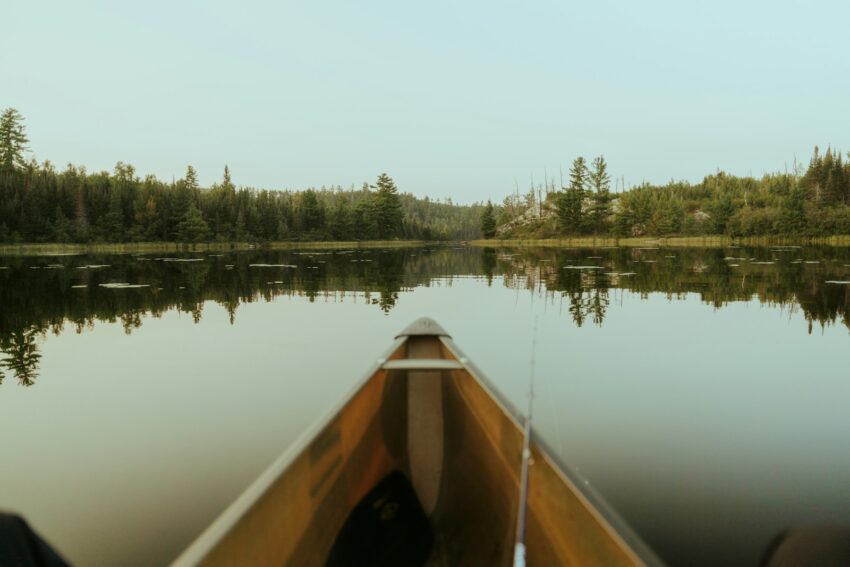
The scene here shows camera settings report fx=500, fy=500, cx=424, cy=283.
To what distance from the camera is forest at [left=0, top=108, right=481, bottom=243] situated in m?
62.6

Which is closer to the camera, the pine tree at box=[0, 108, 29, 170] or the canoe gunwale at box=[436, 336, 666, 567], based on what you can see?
the canoe gunwale at box=[436, 336, 666, 567]

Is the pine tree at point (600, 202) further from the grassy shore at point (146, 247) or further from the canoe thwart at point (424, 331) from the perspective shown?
the canoe thwart at point (424, 331)

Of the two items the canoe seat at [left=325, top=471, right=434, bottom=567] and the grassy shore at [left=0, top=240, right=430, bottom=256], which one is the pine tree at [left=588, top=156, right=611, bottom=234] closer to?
the grassy shore at [left=0, top=240, right=430, bottom=256]

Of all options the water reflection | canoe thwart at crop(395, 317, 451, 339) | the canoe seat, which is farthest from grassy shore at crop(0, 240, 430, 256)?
the canoe seat

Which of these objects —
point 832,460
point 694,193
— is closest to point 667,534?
point 832,460

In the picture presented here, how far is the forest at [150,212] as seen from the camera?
205 feet

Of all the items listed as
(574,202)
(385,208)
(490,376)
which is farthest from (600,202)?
(490,376)

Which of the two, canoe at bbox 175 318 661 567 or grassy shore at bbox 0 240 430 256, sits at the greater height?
grassy shore at bbox 0 240 430 256

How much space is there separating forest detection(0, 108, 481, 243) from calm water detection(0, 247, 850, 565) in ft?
201

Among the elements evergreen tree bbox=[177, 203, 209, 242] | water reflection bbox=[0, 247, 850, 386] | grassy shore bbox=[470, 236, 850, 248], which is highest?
evergreen tree bbox=[177, 203, 209, 242]

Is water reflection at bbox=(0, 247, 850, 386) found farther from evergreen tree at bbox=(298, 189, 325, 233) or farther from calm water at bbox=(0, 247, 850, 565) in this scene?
evergreen tree at bbox=(298, 189, 325, 233)

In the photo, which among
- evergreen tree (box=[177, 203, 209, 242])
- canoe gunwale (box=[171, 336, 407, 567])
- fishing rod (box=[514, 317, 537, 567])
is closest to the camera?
canoe gunwale (box=[171, 336, 407, 567])

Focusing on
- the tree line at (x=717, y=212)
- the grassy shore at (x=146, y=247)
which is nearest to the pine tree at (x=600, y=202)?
the tree line at (x=717, y=212)

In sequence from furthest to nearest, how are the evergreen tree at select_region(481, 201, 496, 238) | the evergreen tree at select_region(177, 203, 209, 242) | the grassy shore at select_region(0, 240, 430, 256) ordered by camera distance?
1. the evergreen tree at select_region(481, 201, 496, 238)
2. the evergreen tree at select_region(177, 203, 209, 242)
3. the grassy shore at select_region(0, 240, 430, 256)
